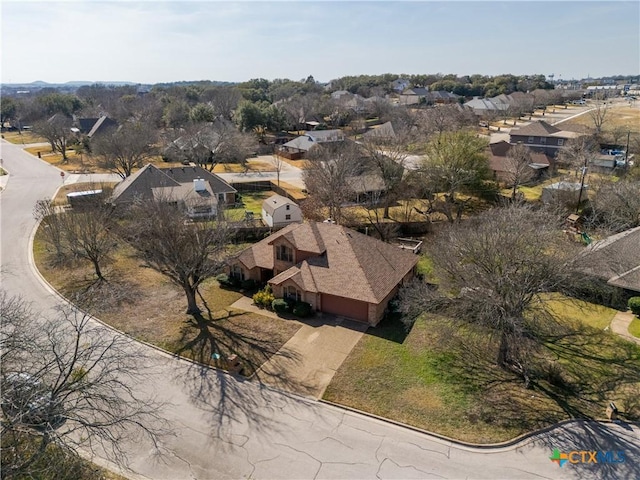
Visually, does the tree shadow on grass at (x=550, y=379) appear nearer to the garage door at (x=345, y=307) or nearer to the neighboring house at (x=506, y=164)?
the garage door at (x=345, y=307)

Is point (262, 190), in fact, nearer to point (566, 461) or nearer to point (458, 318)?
point (458, 318)

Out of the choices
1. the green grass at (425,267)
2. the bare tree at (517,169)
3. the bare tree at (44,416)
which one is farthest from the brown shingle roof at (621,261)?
the bare tree at (44,416)

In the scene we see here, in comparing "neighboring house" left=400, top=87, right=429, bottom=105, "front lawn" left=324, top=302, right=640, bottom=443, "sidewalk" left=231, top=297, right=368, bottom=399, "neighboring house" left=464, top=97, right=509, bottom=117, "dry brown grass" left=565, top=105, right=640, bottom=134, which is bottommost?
"front lawn" left=324, top=302, right=640, bottom=443

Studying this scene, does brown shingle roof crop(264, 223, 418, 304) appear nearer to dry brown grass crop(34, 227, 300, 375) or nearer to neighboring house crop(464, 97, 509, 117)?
dry brown grass crop(34, 227, 300, 375)

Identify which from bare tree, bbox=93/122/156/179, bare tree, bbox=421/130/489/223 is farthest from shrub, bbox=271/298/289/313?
bare tree, bbox=93/122/156/179

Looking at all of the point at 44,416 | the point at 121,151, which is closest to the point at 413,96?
the point at 121,151

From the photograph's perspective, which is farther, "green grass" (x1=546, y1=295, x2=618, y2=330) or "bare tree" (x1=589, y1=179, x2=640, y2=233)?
"bare tree" (x1=589, y1=179, x2=640, y2=233)

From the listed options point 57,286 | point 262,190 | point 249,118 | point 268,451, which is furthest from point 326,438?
point 249,118
